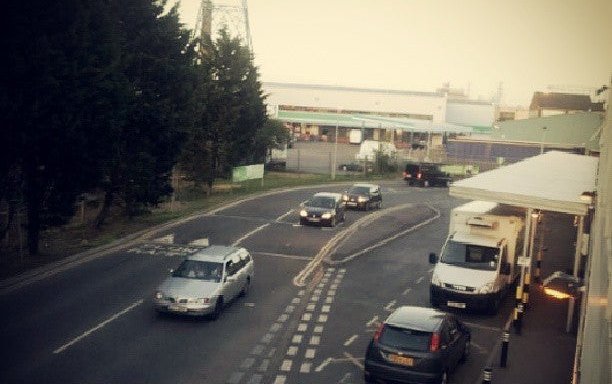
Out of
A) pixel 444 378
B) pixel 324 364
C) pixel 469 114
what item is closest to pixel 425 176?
pixel 324 364

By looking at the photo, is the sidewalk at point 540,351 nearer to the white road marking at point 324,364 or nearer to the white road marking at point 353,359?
the white road marking at point 353,359

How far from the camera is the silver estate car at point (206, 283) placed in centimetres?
2045

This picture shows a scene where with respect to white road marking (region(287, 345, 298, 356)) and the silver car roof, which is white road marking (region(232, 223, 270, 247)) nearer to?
the silver car roof

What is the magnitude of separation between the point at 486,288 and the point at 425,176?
153 ft

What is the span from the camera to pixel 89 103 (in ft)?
90.4

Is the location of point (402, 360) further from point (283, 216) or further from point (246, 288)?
point (283, 216)

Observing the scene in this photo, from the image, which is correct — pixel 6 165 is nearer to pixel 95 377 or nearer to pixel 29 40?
pixel 29 40

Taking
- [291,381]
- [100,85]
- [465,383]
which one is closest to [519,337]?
[465,383]

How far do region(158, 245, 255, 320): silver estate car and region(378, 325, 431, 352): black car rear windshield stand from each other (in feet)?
22.1

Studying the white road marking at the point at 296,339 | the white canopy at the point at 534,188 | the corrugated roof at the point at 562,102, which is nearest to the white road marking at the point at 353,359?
the white road marking at the point at 296,339

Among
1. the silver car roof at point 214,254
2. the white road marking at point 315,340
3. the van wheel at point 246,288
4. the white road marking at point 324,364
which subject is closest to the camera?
the white road marking at point 324,364

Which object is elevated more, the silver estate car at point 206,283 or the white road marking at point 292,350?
the silver estate car at point 206,283

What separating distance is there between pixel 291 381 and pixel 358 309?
736cm

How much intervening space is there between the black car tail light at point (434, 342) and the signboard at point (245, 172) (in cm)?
4023
